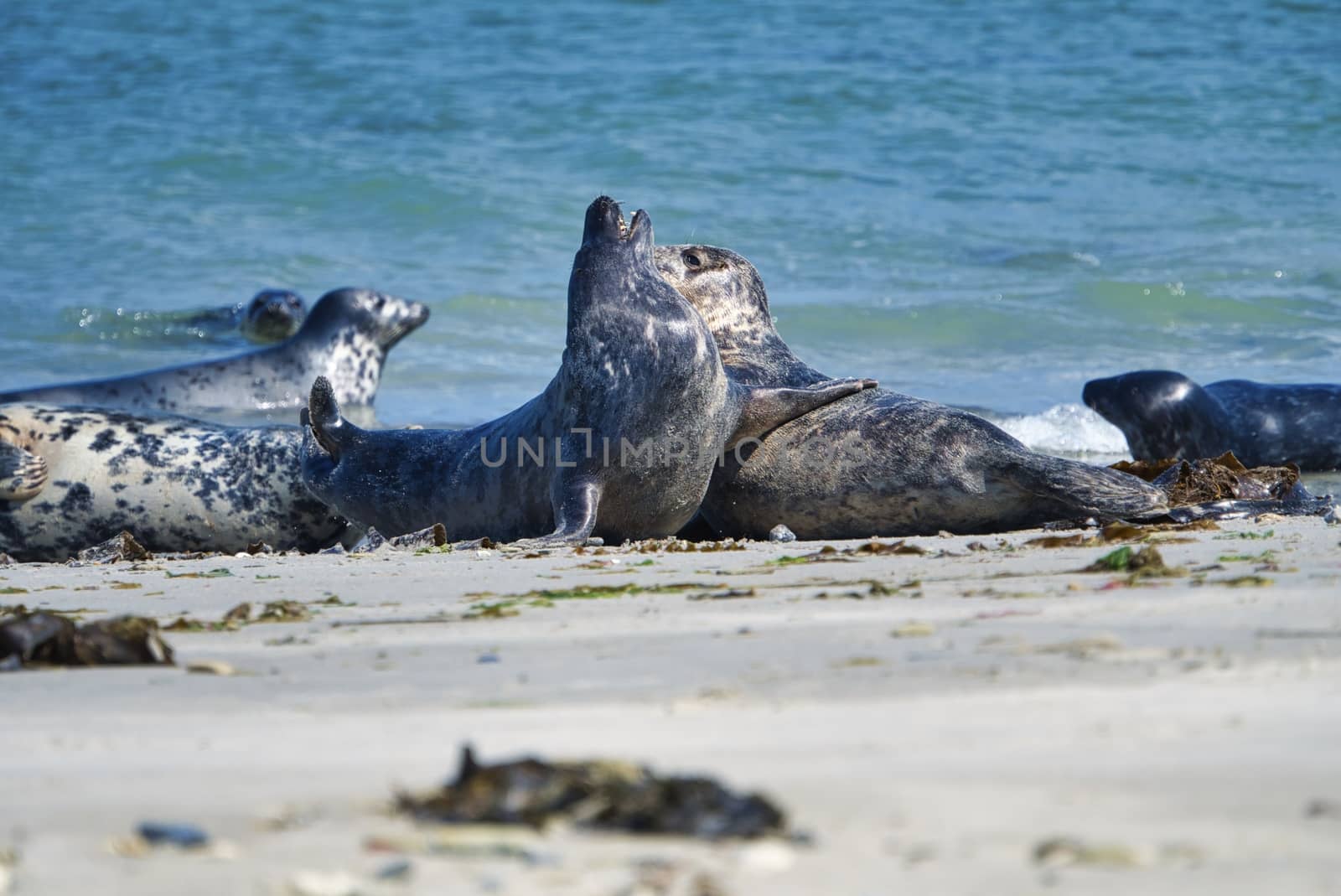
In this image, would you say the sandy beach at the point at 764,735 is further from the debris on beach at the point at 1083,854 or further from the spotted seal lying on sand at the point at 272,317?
the spotted seal lying on sand at the point at 272,317

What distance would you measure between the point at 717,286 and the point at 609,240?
0.83 m

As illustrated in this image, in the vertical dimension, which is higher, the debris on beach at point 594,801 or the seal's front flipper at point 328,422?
the debris on beach at point 594,801

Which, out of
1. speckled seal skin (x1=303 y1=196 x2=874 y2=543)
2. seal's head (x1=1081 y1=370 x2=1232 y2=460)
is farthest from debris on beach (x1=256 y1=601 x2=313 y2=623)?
seal's head (x1=1081 y1=370 x2=1232 y2=460)

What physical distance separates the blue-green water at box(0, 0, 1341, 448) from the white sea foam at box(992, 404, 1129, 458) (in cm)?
4

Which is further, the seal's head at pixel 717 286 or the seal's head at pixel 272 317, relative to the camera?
the seal's head at pixel 272 317

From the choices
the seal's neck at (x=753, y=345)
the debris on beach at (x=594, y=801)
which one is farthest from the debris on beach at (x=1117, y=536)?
the debris on beach at (x=594, y=801)

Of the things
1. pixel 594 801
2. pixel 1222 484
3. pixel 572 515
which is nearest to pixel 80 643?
pixel 594 801

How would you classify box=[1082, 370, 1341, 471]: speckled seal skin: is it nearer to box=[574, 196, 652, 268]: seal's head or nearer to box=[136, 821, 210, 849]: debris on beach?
box=[574, 196, 652, 268]: seal's head

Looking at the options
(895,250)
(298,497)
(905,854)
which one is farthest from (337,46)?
(905,854)

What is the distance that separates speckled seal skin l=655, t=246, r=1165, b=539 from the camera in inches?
223

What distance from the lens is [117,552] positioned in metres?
6.46

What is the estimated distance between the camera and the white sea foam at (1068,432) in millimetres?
9289

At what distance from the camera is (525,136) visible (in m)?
20.1

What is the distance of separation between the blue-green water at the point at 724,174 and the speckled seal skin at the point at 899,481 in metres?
3.88
